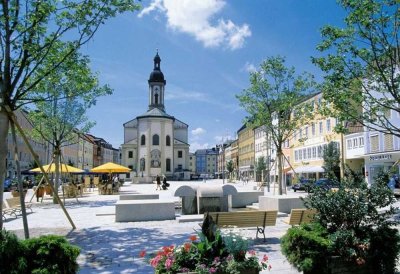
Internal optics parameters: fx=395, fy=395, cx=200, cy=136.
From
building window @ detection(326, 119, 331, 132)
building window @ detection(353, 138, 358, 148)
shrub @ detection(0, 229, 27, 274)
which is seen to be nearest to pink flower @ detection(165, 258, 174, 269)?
shrub @ detection(0, 229, 27, 274)

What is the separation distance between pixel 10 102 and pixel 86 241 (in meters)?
4.30

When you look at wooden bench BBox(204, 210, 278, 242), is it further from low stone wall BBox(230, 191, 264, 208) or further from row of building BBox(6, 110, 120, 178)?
row of building BBox(6, 110, 120, 178)

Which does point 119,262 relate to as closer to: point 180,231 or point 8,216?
point 180,231

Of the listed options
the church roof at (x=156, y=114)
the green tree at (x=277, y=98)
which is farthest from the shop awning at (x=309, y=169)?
the church roof at (x=156, y=114)

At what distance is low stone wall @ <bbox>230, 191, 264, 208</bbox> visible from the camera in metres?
20.5

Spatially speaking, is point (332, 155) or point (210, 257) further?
point (332, 155)

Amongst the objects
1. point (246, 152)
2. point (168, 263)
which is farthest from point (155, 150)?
point (168, 263)

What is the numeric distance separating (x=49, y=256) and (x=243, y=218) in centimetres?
607

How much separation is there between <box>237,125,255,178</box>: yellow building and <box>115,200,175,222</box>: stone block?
240ft

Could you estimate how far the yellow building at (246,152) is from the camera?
91550 mm

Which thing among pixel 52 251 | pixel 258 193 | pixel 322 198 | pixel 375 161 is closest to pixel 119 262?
pixel 52 251

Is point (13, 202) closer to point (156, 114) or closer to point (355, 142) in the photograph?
point (355, 142)

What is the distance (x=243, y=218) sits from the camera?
34.9 ft

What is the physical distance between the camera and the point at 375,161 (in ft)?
129
